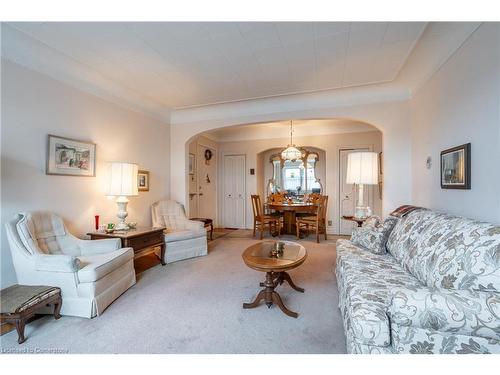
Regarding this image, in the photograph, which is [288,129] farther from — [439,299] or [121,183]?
[439,299]

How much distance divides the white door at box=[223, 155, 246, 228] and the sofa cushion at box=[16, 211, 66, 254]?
4165 mm

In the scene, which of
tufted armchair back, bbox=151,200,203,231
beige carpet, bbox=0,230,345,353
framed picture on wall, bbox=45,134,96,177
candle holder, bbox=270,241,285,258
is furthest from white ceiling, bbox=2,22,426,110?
beige carpet, bbox=0,230,345,353

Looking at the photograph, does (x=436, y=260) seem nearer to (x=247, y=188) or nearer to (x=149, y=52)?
(x=149, y=52)

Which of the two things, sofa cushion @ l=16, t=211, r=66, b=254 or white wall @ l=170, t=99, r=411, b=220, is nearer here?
sofa cushion @ l=16, t=211, r=66, b=254

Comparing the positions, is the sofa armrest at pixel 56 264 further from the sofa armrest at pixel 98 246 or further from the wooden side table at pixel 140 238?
the wooden side table at pixel 140 238

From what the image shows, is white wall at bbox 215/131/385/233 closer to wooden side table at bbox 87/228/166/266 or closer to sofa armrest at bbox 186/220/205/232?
sofa armrest at bbox 186/220/205/232

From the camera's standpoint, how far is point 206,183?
6016mm

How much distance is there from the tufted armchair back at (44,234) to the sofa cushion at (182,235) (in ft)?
3.72

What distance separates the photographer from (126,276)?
8.19 feet

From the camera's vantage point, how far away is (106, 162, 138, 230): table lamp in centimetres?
292

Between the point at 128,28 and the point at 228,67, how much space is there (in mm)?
1080

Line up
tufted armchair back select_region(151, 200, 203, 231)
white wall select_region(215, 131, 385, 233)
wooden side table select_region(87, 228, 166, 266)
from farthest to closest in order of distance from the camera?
white wall select_region(215, 131, 385, 233), tufted armchair back select_region(151, 200, 203, 231), wooden side table select_region(87, 228, 166, 266)

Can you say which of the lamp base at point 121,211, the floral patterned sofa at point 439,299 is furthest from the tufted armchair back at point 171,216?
the floral patterned sofa at point 439,299

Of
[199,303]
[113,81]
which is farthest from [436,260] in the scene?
[113,81]
